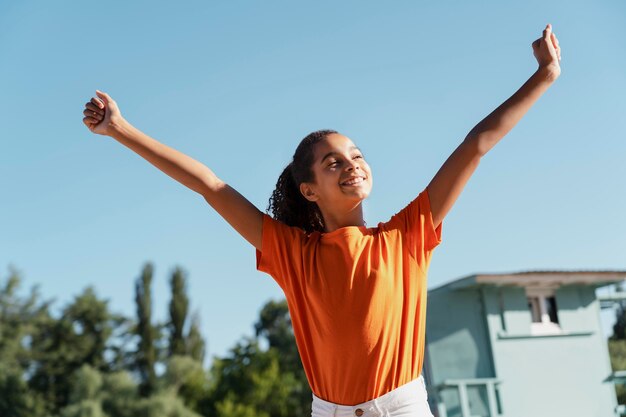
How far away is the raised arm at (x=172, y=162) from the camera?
254 cm

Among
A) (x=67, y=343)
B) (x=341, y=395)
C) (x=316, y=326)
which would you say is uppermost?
(x=67, y=343)

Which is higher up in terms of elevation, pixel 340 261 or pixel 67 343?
pixel 67 343

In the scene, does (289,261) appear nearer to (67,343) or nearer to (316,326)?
(316,326)

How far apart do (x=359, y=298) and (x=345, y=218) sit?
34 centimetres

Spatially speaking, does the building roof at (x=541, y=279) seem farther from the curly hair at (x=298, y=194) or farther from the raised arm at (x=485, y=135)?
the raised arm at (x=485, y=135)

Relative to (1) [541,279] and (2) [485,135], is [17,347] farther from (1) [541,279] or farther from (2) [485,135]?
(2) [485,135]

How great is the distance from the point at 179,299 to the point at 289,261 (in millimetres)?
30214

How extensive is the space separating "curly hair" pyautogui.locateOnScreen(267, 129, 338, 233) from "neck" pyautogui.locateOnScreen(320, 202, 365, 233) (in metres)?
0.16

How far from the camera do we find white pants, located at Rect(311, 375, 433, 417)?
2314 mm

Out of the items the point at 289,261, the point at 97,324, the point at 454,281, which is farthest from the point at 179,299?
the point at 289,261

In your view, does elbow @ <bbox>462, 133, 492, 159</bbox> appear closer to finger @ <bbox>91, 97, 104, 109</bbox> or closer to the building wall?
finger @ <bbox>91, 97, 104, 109</bbox>

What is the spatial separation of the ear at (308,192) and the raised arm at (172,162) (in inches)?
10.2

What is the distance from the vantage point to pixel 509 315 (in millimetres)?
15836

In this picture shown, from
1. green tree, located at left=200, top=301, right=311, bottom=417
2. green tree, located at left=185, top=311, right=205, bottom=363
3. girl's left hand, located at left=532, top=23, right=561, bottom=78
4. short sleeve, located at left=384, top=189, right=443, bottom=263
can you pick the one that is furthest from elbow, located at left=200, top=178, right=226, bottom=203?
green tree, located at left=185, top=311, right=205, bottom=363
